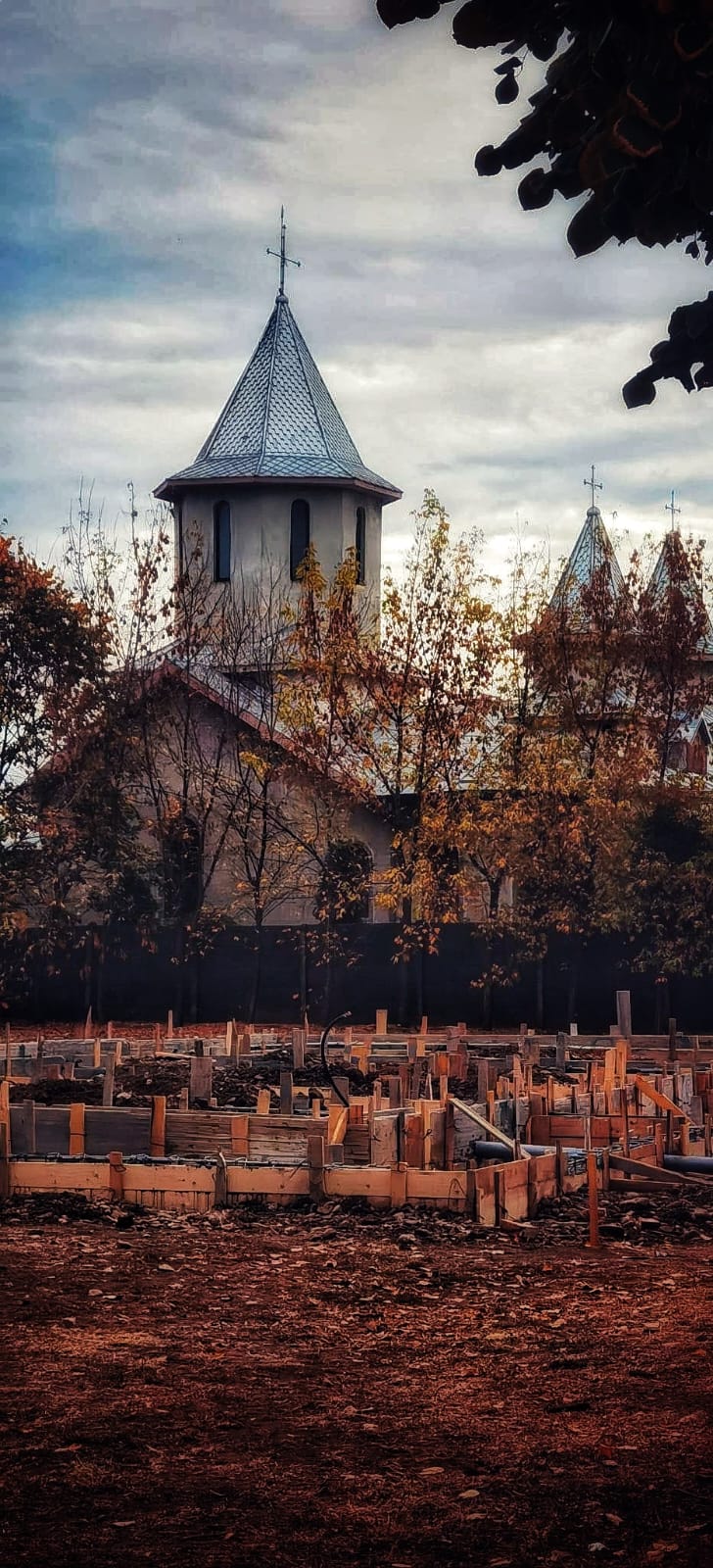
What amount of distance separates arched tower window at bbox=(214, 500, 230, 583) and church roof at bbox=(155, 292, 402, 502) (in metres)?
0.86

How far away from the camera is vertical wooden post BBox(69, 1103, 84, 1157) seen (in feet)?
44.9

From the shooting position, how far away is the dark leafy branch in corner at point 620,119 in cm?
610

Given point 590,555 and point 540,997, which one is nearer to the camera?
point 540,997

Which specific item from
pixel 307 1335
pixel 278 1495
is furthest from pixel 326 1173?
pixel 278 1495

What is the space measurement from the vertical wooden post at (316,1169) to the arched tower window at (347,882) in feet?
68.3

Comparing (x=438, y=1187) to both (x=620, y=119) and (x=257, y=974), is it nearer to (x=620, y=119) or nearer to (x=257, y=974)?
(x=620, y=119)

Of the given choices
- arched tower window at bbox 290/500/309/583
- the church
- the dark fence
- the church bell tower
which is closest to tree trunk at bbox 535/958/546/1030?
the dark fence

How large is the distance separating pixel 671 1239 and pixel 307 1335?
361cm

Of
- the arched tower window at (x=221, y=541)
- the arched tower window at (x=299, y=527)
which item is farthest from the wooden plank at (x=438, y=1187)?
the arched tower window at (x=299, y=527)

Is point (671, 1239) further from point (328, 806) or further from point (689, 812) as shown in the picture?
point (328, 806)

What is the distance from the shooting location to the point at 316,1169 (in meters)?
12.6

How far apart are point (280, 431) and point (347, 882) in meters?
17.2

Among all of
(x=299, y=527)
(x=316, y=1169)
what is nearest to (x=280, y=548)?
(x=299, y=527)

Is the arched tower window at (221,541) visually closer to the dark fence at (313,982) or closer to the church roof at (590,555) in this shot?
the church roof at (590,555)
